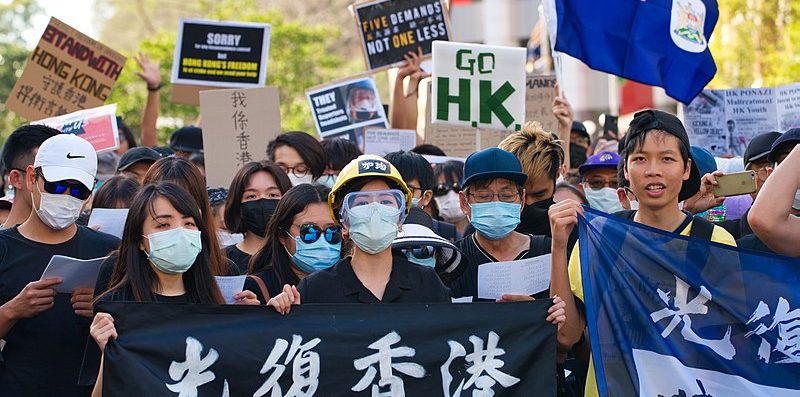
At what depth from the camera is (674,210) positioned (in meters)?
5.21

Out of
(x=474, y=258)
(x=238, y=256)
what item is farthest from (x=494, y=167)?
(x=238, y=256)

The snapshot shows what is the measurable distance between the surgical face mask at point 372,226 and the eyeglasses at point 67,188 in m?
1.31

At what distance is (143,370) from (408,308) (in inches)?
41.5

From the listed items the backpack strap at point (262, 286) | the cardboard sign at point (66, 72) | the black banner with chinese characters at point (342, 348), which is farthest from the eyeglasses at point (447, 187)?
the black banner with chinese characters at point (342, 348)

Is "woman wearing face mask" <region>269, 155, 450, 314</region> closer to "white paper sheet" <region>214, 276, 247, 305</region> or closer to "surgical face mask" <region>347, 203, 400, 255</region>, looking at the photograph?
"surgical face mask" <region>347, 203, 400, 255</region>

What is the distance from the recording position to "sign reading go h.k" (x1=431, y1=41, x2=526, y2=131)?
27.8ft

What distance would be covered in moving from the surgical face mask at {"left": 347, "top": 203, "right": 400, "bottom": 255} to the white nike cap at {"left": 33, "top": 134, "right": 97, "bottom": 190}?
1.32 m

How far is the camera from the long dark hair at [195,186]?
5359mm

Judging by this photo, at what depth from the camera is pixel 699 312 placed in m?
5.04

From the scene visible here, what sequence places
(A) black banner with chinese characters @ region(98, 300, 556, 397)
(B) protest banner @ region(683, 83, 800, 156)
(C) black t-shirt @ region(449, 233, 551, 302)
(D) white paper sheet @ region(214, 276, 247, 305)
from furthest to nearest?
1. (B) protest banner @ region(683, 83, 800, 156)
2. (C) black t-shirt @ region(449, 233, 551, 302)
3. (D) white paper sheet @ region(214, 276, 247, 305)
4. (A) black banner with chinese characters @ region(98, 300, 556, 397)

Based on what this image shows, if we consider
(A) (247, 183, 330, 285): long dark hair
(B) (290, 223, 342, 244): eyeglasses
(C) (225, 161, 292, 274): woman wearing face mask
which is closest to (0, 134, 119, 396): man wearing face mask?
(A) (247, 183, 330, 285): long dark hair

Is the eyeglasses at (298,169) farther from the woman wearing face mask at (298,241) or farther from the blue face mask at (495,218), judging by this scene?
the blue face mask at (495,218)

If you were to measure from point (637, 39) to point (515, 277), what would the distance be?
3.43 metres

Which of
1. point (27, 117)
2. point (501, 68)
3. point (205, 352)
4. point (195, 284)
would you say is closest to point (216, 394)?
point (205, 352)
